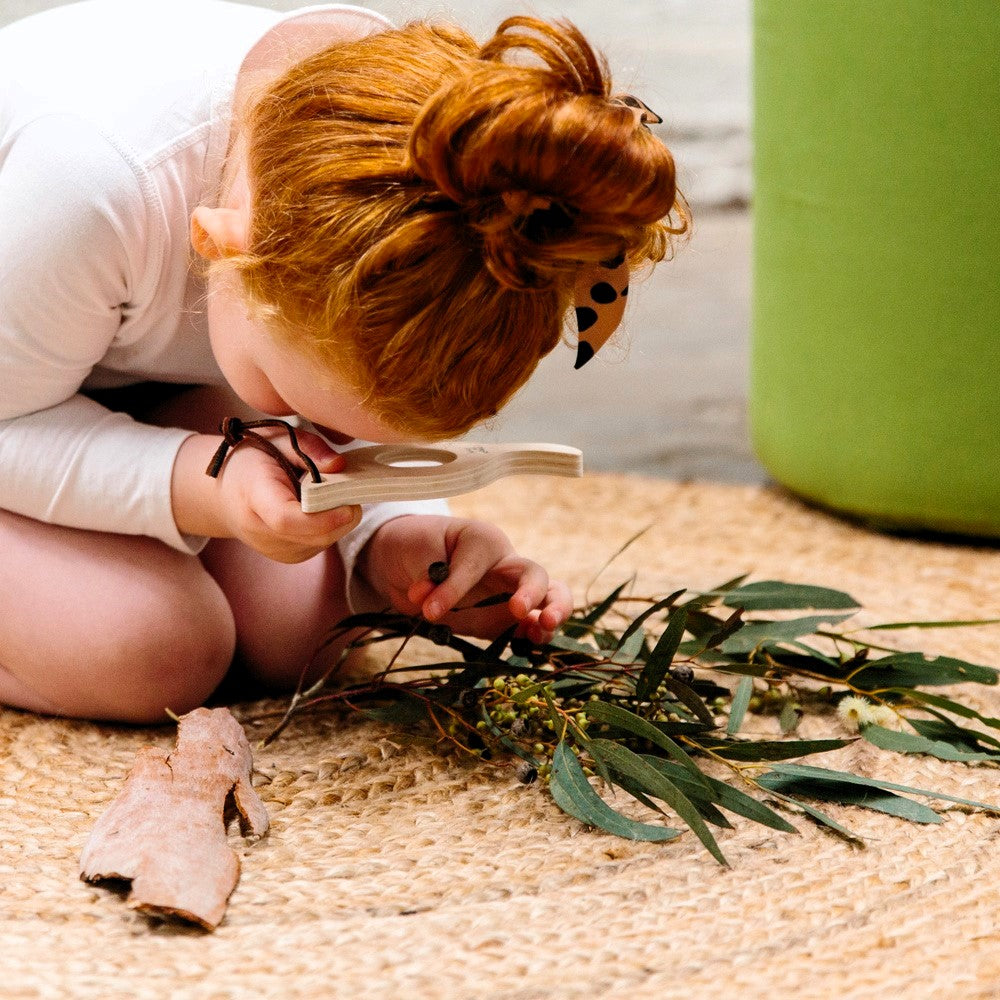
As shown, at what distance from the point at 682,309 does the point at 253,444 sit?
6.00 feet

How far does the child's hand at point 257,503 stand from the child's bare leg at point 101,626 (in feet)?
0.20

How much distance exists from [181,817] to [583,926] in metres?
0.21

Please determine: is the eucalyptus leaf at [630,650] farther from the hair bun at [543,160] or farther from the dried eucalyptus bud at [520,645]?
the hair bun at [543,160]

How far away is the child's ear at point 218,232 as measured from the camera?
685 millimetres

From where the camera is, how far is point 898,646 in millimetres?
1004

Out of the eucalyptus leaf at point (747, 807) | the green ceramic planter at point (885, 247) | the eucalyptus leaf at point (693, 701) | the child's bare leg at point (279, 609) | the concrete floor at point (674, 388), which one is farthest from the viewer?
the concrete floor at point (674, 388)

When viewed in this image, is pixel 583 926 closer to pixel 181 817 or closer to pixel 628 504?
pixel 181 817

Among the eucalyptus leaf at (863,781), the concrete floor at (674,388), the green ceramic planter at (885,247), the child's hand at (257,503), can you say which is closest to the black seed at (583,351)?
the child's hand at (257,503)

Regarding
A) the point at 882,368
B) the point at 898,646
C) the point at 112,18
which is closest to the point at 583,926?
the point at 898,646

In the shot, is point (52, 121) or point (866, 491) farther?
point (866, 491)

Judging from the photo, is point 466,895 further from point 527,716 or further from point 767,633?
point 767,633

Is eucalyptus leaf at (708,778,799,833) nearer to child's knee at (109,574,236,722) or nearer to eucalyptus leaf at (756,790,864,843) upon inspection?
eucalyptus leaf at (756,790,864,843)

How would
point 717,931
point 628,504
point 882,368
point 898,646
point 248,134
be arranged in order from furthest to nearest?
point 628,504 < point 882,368 < point 898,646 < point 248,134 < point 717,931

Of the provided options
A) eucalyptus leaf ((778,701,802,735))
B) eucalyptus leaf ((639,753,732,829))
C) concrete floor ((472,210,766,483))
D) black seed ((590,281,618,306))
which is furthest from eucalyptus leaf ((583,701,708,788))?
concrete floor ((472,210,766,483))
